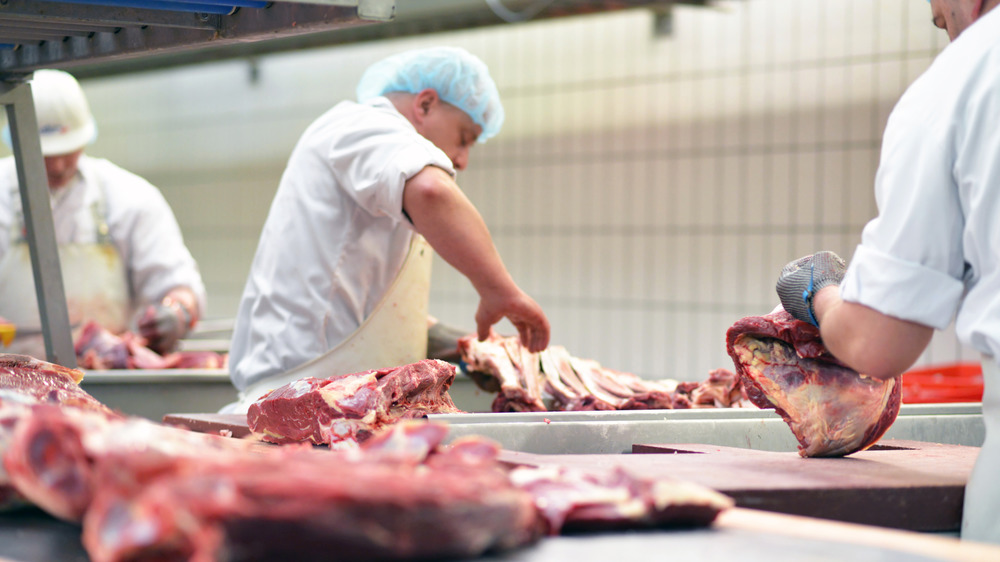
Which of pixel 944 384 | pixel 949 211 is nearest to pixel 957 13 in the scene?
pixel 949 211

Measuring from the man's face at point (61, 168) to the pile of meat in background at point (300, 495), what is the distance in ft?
11.0

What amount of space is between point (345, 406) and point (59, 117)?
3172 mm

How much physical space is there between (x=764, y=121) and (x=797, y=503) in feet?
13.8

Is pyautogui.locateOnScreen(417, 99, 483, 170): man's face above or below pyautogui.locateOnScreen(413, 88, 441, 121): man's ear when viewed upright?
below

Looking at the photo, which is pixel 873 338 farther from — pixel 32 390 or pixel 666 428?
pixel 32 390

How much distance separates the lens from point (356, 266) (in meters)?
3.09

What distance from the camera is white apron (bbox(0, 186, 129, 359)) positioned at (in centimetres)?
448

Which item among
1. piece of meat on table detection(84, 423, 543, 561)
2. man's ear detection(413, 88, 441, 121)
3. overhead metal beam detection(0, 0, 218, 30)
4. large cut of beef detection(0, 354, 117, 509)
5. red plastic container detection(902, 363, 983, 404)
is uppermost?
overhead metal beam detection(0, 0, 218, 30)

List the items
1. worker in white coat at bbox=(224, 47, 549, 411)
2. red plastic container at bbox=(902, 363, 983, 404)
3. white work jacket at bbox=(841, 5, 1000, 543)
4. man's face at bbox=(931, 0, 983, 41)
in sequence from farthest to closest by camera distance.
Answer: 1. red plastic container at bbox=(902, 363, 983, 404)
2. worker in white coat at bbox=(224, 47, 549, 411)
3. man's face at bbox=(931, 0, 983, 41)
4. white work jacket at bbox=(841, 5, 1000, 543)

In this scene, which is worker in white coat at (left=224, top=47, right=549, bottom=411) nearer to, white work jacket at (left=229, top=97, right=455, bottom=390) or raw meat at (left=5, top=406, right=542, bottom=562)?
white work jacket at (left=229, top=97, right=455, bottom=390)

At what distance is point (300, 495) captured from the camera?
102cm

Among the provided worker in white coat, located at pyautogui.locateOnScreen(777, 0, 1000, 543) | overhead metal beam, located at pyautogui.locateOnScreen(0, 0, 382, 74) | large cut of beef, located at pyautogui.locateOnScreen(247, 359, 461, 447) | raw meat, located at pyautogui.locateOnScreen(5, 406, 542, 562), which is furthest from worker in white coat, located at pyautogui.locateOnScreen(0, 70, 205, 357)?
worker in white coat, located at pyautogui.locateOnScreen(777, 0, 1000, 543)

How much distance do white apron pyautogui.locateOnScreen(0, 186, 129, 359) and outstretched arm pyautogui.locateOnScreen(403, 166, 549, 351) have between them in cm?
238

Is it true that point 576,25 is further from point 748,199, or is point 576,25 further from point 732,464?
point 732,464
